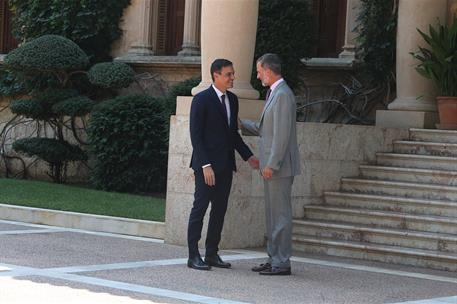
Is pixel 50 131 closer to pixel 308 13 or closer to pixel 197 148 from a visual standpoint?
pixel 308 13

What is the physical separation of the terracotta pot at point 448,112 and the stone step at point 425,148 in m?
0.75

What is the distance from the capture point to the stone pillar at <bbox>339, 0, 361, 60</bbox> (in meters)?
17.8

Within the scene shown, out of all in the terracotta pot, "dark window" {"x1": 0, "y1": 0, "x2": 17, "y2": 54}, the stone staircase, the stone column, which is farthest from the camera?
"dark window" {"x1": 0, "y1": 0, "x2": 17, "y2": 54}

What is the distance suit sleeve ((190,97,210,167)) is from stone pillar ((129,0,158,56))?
35.3 ft

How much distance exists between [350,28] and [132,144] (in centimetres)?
433

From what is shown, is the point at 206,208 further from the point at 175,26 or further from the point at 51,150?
the point at 175,26

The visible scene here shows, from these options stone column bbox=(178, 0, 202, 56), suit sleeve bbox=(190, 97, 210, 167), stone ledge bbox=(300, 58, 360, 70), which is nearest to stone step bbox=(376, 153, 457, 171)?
suit sleeve bbox=(190, 97, 210, 167)

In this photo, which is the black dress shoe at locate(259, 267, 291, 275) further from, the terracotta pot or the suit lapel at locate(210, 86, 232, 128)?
the terracotta pot

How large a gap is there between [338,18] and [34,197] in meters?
6.50

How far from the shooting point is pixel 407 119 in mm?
14539

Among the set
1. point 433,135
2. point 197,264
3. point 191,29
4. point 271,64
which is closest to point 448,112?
point 433,135

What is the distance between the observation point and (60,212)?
45.0 ft

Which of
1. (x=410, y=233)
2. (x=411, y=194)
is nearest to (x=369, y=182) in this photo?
(x=411, y=194)

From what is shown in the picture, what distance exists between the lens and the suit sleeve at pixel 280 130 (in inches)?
386
